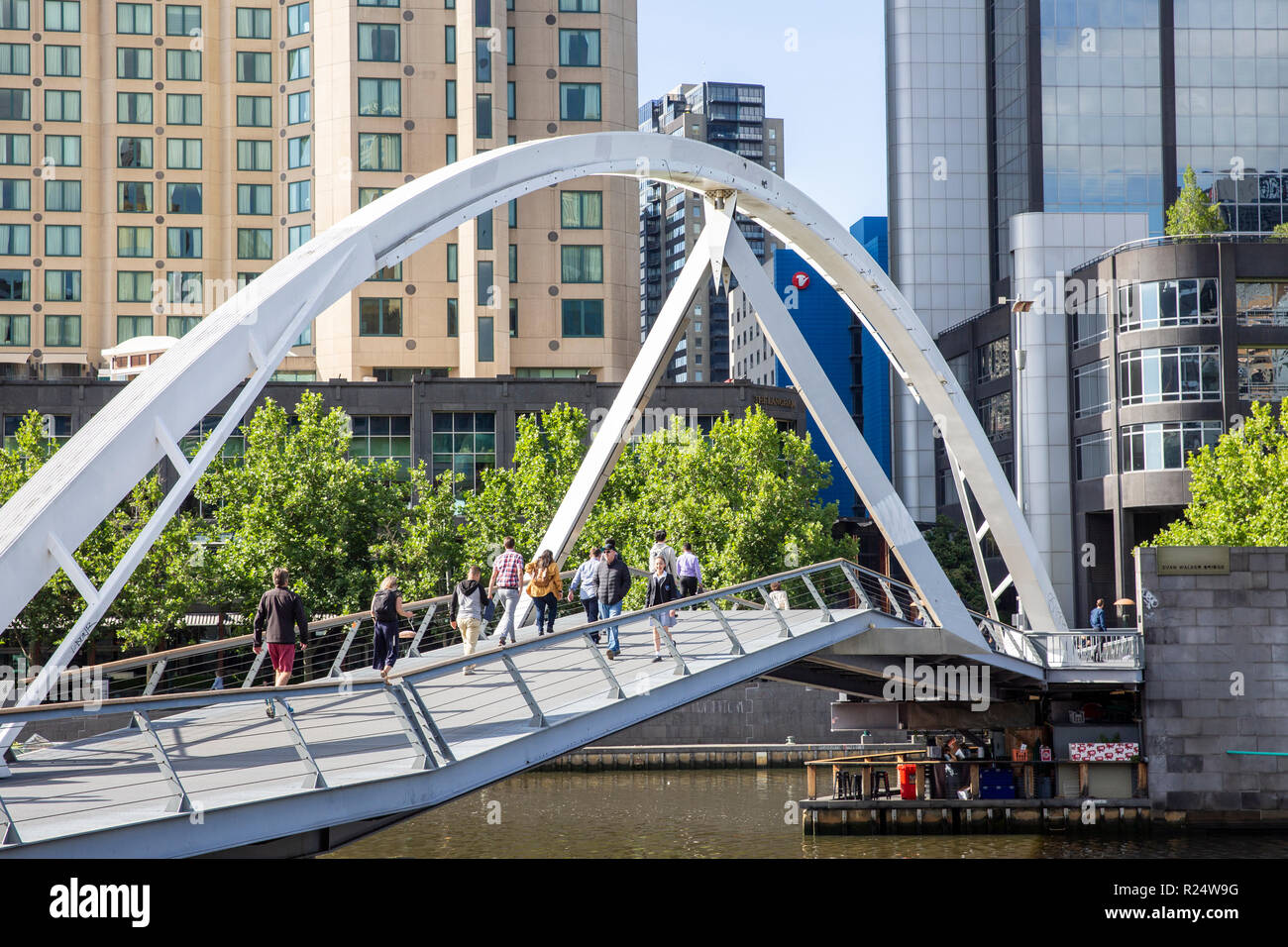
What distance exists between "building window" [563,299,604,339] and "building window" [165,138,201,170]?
17.7m

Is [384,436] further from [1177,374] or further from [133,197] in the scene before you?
[1177,374]

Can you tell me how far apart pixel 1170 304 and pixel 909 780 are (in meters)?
31.3

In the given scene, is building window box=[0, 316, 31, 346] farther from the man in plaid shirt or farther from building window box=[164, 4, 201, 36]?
the man in plaid shirt

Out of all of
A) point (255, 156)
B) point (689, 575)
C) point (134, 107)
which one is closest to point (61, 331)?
point (134, 107)

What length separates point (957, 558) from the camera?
6988 cm

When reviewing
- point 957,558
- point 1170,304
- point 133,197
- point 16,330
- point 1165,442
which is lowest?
point 957,558

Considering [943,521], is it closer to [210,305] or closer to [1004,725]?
[210,305]

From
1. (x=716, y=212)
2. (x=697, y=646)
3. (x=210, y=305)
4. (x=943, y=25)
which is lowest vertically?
(x=697, y=646)

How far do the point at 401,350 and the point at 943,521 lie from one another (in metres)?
29.1

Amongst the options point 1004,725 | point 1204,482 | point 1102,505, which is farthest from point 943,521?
point 1004,725

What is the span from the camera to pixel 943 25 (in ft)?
258

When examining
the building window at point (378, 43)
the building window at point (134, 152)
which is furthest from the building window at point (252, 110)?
the building window at point (378, 43)

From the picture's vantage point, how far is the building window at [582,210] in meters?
61.0

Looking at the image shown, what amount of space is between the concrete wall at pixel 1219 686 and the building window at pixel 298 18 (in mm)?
46201
